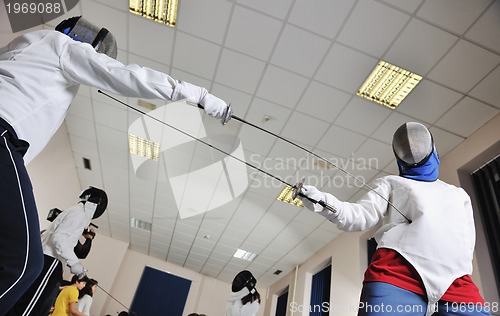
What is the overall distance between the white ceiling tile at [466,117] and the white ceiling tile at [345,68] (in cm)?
107

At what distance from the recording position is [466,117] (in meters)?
3.45

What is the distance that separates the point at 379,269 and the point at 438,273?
0.66ft

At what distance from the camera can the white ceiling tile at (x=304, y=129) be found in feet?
12.9

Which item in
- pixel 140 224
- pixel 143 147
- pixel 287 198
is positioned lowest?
pixel 140 224

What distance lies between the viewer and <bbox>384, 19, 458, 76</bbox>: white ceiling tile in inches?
112

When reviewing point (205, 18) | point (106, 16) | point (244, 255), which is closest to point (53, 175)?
point (106, 16)

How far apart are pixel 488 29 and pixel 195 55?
2818 millimetres

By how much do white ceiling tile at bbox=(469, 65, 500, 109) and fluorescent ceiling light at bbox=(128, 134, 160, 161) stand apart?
4.23 meters

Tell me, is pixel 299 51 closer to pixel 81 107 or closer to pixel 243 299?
pixel 243 299

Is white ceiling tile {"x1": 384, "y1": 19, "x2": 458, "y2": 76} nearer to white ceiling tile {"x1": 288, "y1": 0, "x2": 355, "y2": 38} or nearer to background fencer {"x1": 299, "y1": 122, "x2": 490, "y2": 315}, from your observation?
white ceiling tile {"x1": 288, "y1": 0, "x2": 355, "y2": 38}

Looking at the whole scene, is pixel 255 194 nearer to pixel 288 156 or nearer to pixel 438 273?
pixel 288 156

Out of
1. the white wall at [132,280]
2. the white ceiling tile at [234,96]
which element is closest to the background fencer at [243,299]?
the white ceiling tile at [234,96]

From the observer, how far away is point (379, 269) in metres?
1.20

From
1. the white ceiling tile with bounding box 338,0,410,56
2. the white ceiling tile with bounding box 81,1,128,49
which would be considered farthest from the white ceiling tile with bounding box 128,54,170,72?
the white ceiling tile with bounding box 338,0,410,56
